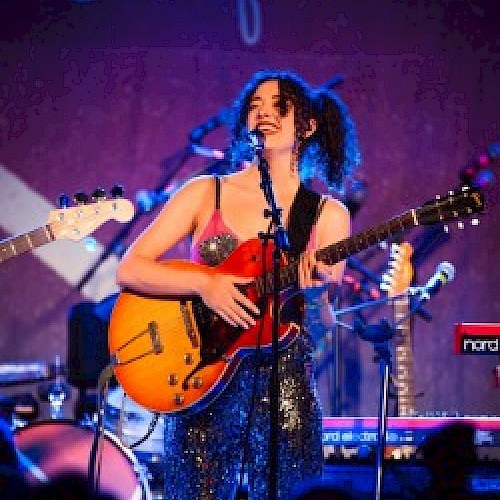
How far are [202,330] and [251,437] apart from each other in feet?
1.70

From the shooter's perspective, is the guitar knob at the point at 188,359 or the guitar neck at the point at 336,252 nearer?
the guitar neck at the point at 336,252

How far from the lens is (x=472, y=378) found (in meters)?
8.07

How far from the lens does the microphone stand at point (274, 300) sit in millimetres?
3768

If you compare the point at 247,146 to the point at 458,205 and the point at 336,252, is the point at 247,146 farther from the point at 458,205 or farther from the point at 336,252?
the point at 458,205

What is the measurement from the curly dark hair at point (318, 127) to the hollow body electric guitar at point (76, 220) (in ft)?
4.99

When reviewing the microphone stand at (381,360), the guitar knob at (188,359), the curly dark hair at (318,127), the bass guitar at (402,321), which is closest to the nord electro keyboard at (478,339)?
the bass guitar at (402,321)

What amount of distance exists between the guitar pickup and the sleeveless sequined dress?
1.19 ft

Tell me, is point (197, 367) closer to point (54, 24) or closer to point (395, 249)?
point (395, 249)

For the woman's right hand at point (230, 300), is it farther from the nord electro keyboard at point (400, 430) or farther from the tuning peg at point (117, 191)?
the nord electro keyboard at point (400, 430)

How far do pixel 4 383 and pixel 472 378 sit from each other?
3.50 metres

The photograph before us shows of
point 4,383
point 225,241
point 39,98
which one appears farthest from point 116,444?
point 39,98

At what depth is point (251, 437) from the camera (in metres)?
3.91

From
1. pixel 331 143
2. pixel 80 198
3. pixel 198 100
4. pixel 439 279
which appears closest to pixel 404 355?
pixel 439 279

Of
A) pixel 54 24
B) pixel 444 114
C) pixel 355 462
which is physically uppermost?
pixel 54 24
